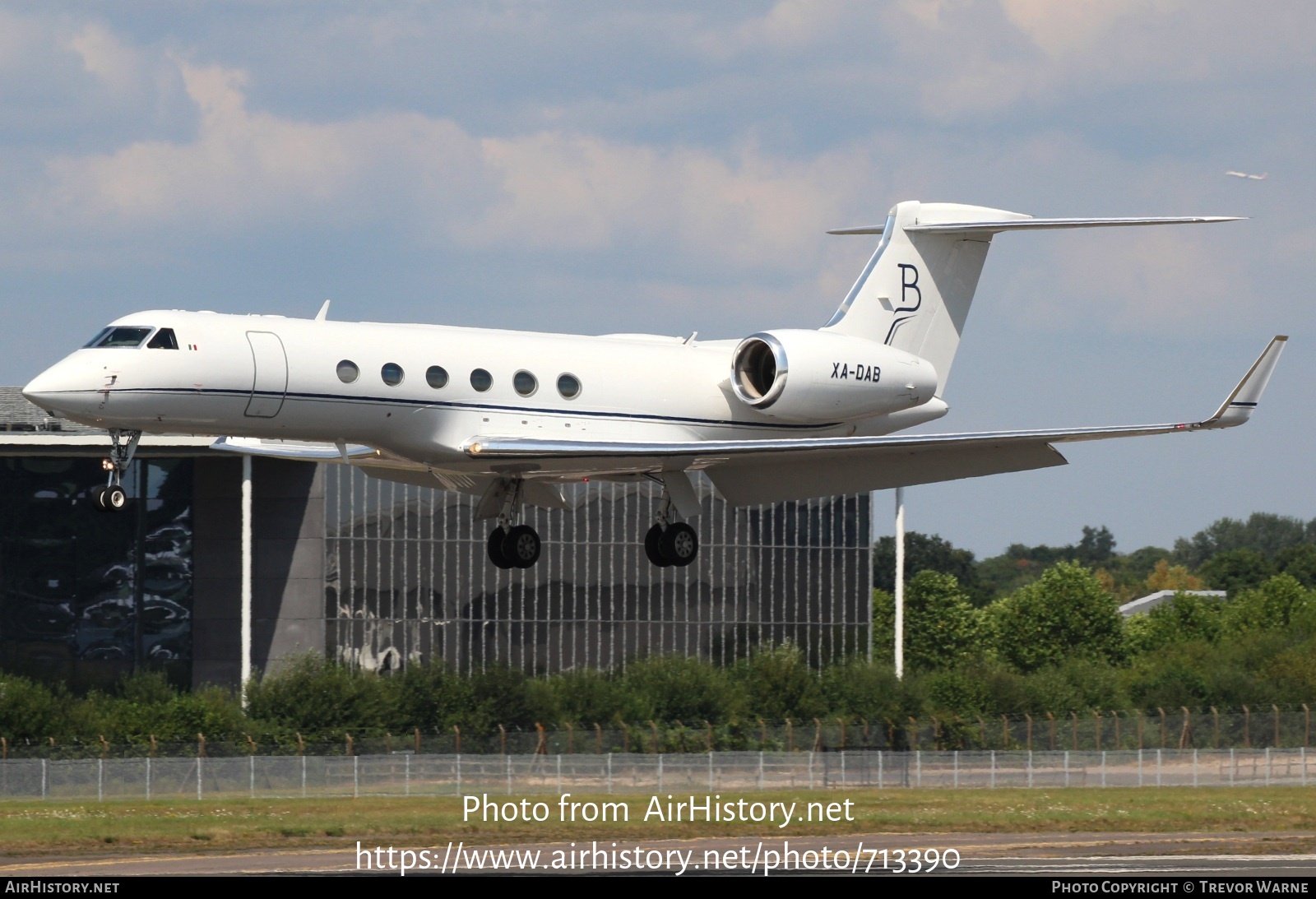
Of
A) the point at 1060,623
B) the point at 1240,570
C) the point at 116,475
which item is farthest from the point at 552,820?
the point at 1240,570

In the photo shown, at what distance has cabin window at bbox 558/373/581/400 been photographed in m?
26.9

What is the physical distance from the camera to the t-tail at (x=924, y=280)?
101 ft

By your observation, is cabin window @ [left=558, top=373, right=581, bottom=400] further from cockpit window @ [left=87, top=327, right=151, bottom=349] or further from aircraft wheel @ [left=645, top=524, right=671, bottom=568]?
cockpit window @ [left=87, top=327, right=151, bottom=349]

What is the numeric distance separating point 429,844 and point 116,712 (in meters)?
21.2

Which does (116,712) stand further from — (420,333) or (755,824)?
(420,333)

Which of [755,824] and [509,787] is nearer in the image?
[755,824]

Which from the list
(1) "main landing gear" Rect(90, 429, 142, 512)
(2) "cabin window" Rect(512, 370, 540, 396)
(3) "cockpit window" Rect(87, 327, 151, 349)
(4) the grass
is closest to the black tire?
(2) "cabin window" Rect(512, 370, 540, 396)

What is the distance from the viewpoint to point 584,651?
55469mm

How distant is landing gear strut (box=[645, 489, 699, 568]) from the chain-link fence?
9946mm

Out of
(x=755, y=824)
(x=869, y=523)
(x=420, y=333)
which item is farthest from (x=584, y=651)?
(x=420, y=333)

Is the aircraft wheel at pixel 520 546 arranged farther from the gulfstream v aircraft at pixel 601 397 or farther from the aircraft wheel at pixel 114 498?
the aircraft wheel at pixel 114 498

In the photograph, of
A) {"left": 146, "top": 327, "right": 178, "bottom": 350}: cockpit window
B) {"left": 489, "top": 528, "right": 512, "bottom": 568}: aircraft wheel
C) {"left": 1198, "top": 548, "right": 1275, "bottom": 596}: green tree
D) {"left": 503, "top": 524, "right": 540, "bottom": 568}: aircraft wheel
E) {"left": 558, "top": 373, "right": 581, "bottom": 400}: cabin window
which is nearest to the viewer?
{"left": 146, "top": 327, "right": 178, "bottom": 350}: cockpit window

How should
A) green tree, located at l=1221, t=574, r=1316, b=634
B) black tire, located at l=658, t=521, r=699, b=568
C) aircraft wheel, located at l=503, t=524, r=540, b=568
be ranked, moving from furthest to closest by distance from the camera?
green tree, located at l=1221, t=574, r=1316, b=634, black tire, located at l=658, t=521, r=699, b=568, aircraft wheel, located at l=503, t=524, r=540, b=568

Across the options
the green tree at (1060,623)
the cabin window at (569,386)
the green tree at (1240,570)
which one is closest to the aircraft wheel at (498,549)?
the cabin window at (569,386)
